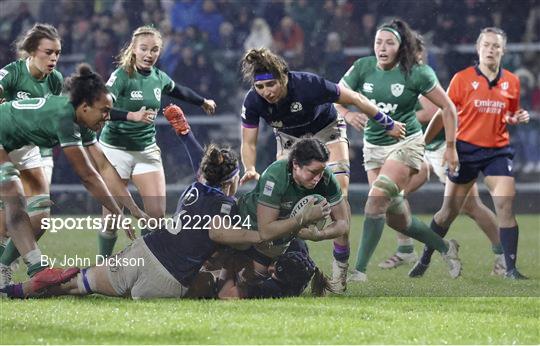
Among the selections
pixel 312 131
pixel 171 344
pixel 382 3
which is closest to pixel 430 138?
pixel 312 131

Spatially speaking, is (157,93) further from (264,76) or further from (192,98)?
(264,76)

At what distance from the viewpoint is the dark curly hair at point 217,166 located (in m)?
7.71

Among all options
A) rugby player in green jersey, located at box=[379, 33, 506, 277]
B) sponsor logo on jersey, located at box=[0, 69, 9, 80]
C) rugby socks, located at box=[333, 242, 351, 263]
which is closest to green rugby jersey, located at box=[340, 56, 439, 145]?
rugby player in green jersey, located at box=[379, 33, 506, 277]

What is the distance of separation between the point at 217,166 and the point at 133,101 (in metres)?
2.10

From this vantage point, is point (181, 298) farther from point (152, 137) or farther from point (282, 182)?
point (152, 137)

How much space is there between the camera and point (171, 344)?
6.20 meters

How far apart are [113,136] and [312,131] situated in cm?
184

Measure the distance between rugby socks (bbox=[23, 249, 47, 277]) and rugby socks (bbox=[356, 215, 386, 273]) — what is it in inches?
108

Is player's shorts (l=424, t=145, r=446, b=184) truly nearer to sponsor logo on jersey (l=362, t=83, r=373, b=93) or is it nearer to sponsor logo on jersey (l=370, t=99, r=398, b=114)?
sponsor logo on jersey (l=370, t=99, r=398, b=114)

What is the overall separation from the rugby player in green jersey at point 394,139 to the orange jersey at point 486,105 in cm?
47

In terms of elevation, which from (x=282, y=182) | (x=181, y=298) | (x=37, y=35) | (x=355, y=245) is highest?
(x=37, y=35)

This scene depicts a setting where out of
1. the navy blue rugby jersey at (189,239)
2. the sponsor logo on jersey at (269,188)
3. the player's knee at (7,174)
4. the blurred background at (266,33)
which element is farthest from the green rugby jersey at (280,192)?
the blurred background at (266,33)

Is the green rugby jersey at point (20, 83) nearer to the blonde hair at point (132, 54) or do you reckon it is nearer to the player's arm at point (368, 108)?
the blonde hair at point (132, 54)

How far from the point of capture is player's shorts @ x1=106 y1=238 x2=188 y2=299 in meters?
7.63
